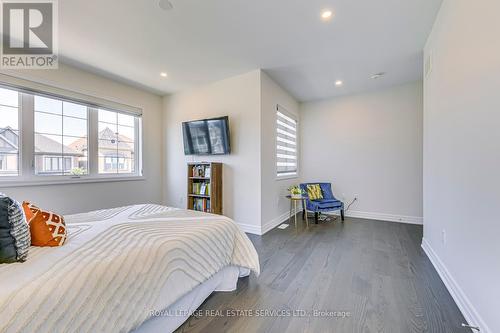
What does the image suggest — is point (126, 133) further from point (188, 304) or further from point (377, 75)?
point (377, 75)

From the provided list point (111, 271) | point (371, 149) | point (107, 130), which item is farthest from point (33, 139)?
point (371, 149)

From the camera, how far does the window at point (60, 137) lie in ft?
9.89

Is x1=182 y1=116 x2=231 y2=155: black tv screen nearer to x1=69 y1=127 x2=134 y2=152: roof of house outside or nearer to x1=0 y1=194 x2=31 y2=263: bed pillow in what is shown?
x1=69 y1=127 x2=134 y2=152: roof of house outside

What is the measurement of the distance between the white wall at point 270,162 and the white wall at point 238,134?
120 mm

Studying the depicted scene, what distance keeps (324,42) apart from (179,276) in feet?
9.93

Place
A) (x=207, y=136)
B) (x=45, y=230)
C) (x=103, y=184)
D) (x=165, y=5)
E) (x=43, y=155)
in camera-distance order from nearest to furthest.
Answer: (x=45, y=230) < (x=165, y=5) < (x=43, y=155) < (x=103, y=184) < (x=207, y=136)

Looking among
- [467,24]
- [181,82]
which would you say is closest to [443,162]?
[467,24]

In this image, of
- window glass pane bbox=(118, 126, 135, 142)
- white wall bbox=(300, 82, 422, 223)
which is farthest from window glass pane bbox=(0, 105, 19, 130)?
white wall bbox=(300, 82, 422, 223)

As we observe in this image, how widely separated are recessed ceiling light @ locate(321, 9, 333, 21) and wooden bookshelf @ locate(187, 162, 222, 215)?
255 cm

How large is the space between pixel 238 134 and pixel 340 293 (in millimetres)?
2704

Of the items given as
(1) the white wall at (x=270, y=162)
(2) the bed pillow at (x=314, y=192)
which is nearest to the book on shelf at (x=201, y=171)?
(1) the white wall at (x=270, y=162)

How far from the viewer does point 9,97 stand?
2.75m

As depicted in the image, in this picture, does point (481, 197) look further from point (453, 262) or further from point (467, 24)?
point (467, 24)

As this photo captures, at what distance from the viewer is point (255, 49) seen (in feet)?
9.30
